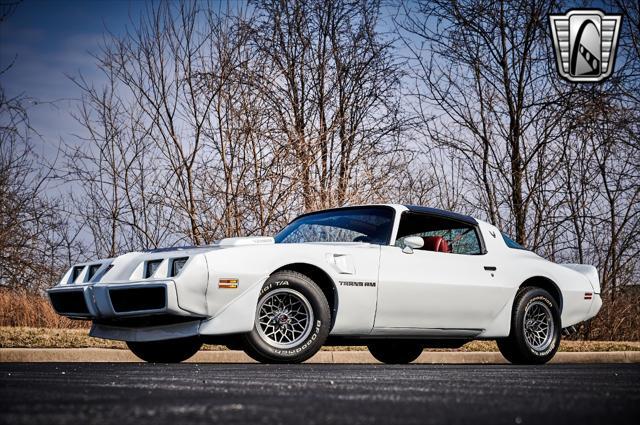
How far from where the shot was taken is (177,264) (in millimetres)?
6992

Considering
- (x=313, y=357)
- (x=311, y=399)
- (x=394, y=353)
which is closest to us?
(x=311, y=399)

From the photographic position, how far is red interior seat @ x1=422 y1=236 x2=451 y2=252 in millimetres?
8599

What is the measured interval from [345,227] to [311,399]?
4.65m

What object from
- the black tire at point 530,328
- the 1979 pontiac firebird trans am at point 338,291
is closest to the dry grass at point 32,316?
the 1979 pontiac firebird trans am at point 338,291

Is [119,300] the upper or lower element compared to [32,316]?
upper

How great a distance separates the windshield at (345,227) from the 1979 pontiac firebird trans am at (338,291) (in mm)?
12

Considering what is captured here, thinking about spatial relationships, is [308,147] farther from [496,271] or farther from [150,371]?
[150,371]

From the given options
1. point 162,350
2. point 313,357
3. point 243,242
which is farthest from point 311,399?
point 313,357

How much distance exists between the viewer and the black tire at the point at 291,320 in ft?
23.2

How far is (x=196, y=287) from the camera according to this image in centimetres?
678

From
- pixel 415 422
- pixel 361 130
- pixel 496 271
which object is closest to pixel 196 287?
pixel 496 271

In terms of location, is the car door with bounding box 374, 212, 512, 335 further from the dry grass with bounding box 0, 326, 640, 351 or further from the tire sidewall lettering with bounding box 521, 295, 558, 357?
the dry grass with bounding box 0, 326, 640, 351

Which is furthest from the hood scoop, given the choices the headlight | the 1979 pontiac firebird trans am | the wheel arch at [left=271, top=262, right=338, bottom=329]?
the headlight

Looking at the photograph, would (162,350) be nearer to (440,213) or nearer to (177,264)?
(177,264)
